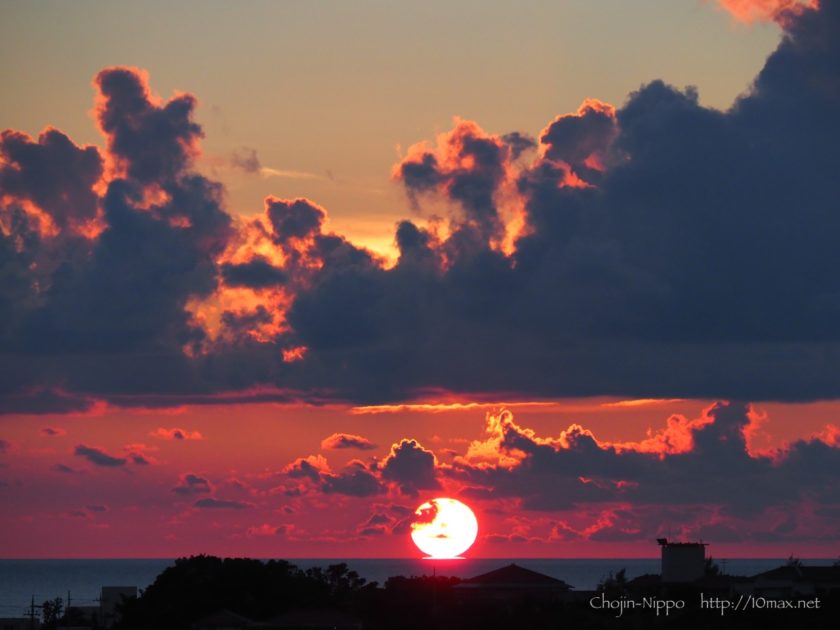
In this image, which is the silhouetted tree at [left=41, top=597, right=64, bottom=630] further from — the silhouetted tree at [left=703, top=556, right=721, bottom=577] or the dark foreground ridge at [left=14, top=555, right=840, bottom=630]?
the silhouetted tree at [left=703, top=556, right=721, bottom=577]

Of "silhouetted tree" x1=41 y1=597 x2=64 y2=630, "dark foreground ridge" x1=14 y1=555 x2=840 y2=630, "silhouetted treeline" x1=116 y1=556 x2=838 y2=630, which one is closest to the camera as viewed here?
"silhouetted treeline" x1=116 y1=556 x2=838 y2=630

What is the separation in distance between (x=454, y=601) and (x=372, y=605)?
7.65m

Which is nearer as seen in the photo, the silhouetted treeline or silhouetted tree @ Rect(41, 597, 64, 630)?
the silhouetted treeline

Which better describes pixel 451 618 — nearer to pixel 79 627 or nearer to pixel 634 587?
pixel 634 587

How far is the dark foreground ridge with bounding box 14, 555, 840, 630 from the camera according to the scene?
11581 cm

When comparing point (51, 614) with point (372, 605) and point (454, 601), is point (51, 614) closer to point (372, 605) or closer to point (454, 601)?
point (372, 605)

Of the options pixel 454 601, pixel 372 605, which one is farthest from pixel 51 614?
pixel 454 601

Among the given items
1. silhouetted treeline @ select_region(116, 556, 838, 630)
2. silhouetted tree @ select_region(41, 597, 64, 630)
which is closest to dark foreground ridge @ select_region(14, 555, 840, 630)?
silhouetted treeline @ select_region(116, 556, 838, 630)

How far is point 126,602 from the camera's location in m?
138

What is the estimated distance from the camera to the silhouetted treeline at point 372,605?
11438 cm

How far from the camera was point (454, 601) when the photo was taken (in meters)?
133

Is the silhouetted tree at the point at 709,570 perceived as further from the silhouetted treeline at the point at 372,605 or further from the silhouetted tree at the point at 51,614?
the silhouetted tree at the point at 51,614

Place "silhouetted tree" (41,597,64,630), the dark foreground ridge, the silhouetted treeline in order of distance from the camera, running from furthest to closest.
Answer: "silhouetted tree" (41,597,64,630) < the dark foreground ridge < the silhouetted treeline

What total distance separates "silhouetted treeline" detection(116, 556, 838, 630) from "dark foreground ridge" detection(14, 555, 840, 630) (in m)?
0.14
